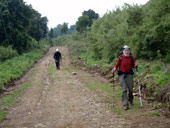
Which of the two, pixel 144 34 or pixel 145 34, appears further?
pixel 144 34

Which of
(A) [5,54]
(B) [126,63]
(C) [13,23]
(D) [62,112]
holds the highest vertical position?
(C) [13,23]

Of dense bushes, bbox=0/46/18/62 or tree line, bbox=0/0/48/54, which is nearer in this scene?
dense bushes, bbox=0/46/18/62

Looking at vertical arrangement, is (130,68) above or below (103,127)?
above

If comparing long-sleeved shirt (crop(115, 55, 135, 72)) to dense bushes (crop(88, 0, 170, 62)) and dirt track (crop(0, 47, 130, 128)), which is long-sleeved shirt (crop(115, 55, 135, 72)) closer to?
dirt track (crop(0, 47, 130, 128))

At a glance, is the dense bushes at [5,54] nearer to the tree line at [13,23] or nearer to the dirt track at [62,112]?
the tree line at [13,23]

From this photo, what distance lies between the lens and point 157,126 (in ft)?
18.0

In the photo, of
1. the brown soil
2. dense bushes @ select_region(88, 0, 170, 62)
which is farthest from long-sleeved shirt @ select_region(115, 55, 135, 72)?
dense bushes @ select_region(88, 0, 170, 62)

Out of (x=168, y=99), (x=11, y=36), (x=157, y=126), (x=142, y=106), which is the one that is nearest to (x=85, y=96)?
(x=142, y=106)

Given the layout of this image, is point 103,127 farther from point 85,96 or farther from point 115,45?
point 115,45

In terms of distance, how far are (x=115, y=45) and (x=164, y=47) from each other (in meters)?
6.09

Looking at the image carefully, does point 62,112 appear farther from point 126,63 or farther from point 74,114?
point 126,63

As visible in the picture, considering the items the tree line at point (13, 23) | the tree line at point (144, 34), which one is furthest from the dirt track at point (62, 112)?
the tree line at point (13, 23)

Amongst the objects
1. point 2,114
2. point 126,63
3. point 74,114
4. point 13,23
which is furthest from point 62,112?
point 13,23

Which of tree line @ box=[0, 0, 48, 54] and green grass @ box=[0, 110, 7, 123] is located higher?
tree line @ box=[0, 0, 48, 54]
